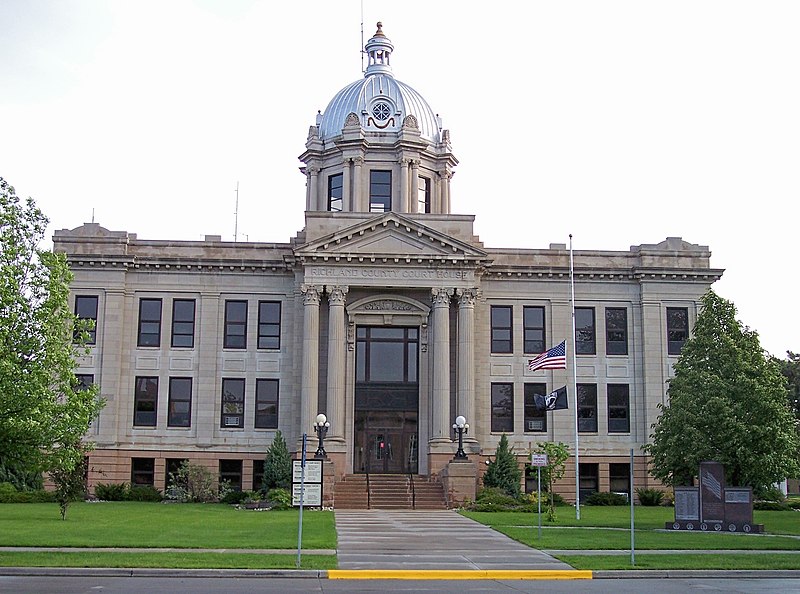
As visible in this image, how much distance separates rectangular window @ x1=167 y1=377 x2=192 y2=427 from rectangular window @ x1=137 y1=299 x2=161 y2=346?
231 cm

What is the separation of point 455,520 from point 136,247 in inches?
963

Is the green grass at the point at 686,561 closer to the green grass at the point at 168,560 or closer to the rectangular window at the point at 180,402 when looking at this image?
the green grass at the point at 168,560

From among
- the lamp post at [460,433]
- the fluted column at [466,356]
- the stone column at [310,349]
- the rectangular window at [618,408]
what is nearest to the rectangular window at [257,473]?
the stone column at [310,349]

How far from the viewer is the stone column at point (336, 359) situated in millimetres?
48938

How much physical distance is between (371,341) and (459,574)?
98.6 ft

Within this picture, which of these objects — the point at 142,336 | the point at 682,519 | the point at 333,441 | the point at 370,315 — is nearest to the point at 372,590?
the point at 682,519

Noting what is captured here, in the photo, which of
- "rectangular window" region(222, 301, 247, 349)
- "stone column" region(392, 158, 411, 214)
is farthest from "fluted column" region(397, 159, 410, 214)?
"rectangular window" region(222, 301, 247, 349)

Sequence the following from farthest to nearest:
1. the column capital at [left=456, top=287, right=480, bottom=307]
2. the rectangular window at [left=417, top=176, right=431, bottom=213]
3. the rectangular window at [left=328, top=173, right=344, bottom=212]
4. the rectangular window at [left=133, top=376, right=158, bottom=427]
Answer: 1. the rectangular window at [left=417, top=176, right=431, bottom=213]
2. the rectangular window at [left=328, top=173, right=344, bottom=212]
3. the rectangular window at [left=133, top=376, right=158, bottom=427]
4. the column capital at [left=456, top=287, right=480, bottom=307]

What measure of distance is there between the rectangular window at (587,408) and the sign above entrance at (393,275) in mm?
8829

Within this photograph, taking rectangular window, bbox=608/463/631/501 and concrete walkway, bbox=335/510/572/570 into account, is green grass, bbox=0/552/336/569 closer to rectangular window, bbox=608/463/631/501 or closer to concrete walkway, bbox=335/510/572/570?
concrete walkway, bbox=335/510/572/570

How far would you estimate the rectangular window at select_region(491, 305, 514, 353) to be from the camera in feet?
175

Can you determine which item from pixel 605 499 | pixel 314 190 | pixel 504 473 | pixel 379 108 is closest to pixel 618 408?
pixel 605 499

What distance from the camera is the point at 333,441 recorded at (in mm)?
48344

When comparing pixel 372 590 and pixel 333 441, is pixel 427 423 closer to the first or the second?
pixel 333 441
